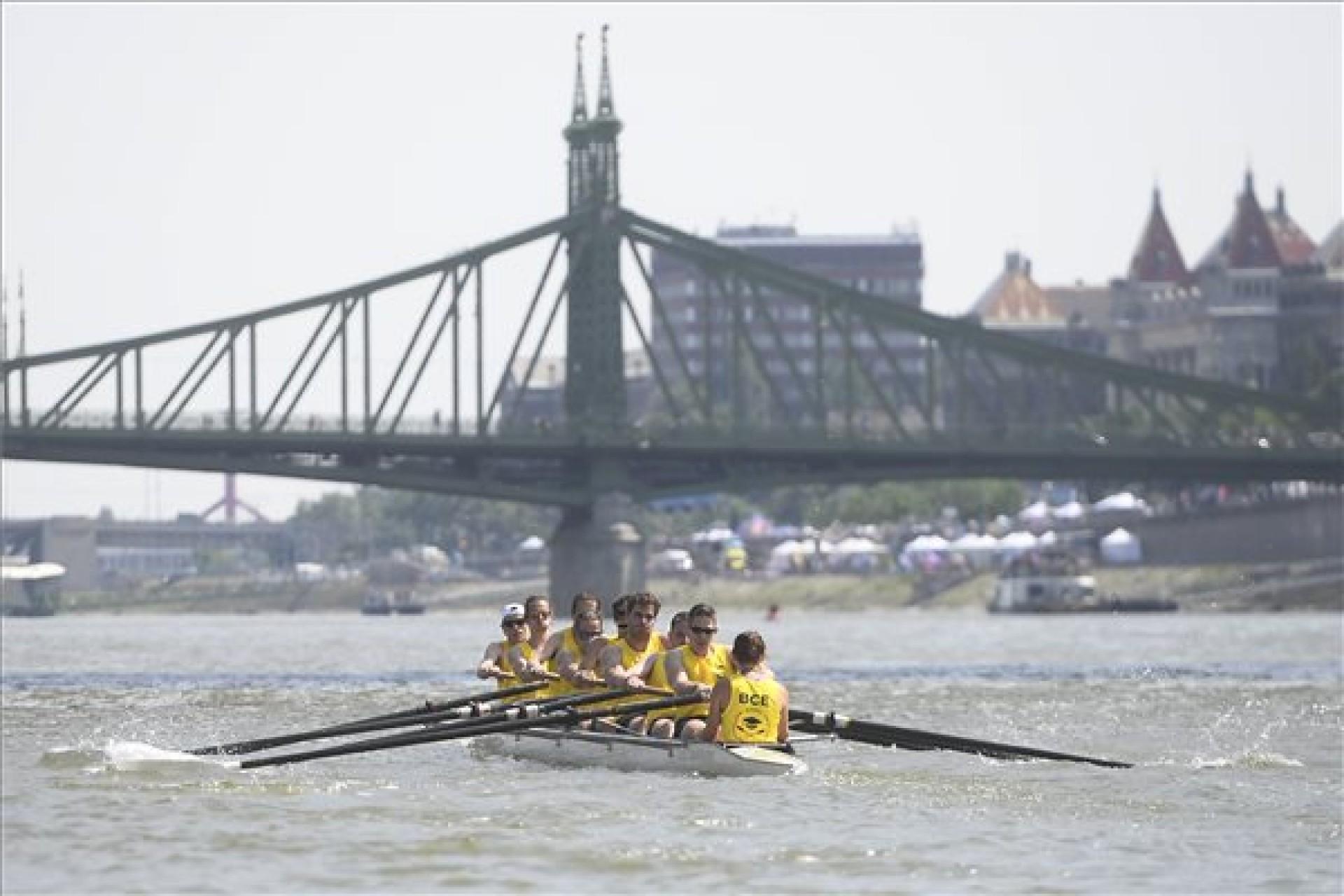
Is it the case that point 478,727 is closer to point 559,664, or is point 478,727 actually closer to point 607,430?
point 559,664

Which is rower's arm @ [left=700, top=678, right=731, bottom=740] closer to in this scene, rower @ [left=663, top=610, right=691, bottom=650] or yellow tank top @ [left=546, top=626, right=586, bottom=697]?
rower @ [left=663, top=610, right=691, bottom=650]

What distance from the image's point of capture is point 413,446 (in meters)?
109

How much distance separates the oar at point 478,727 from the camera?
35906 mm

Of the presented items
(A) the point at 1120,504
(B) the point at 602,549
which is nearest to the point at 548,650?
(B) the point at 602,549

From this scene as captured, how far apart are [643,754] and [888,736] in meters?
2.55

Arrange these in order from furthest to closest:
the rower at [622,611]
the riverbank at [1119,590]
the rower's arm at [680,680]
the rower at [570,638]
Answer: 1. the riverbank at [1119,590]
2. the rower at [570,638]
3. the rower at [622,611]
4. the rower's arm at [680,680]

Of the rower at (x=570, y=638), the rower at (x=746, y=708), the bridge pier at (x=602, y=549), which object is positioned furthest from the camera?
the bridge pier at (x=602, y=549)

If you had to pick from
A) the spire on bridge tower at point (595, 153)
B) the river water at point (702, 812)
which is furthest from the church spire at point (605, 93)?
the river water at point (702, 812)

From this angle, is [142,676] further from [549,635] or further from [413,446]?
[549,635]

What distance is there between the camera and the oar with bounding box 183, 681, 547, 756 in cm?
3738

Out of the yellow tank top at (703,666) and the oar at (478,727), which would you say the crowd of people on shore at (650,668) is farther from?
the oar at (478,727)

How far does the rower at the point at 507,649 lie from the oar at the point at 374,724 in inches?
10.3

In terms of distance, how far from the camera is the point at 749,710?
3525 cm

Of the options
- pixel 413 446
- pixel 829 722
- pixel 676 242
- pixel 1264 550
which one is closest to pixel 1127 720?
pixel 829 722
